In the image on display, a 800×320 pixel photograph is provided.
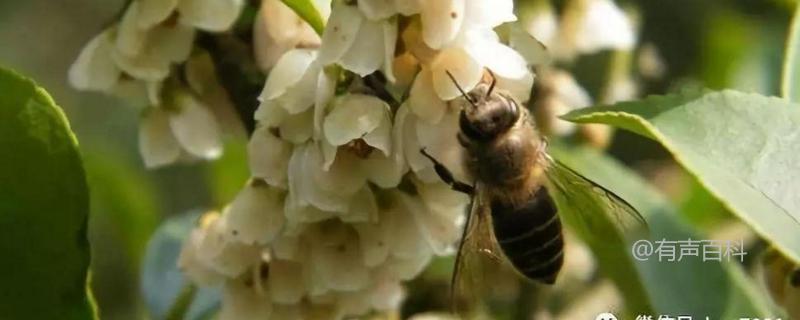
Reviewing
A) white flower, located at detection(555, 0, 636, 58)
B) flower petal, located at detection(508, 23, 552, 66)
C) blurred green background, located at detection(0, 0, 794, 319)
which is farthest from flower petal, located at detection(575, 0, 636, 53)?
flower petal, located at detection(508, 23, 552, 66)

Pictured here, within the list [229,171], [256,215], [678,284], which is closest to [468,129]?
[256,215]

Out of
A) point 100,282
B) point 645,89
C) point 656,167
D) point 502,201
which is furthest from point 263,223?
point 100,282

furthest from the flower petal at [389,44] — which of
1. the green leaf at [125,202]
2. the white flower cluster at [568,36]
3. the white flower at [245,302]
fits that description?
the green leaf at [125,202]

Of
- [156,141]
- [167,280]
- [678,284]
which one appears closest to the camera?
[156,141]

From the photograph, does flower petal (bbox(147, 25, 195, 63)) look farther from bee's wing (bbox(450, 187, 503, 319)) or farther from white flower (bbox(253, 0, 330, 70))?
bee's wing (bbox(450, 187, 503, 319))

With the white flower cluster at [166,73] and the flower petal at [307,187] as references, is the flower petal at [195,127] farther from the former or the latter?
the flower petal at [307,187]

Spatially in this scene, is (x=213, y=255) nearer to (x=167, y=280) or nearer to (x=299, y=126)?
(x=299, y=126)
